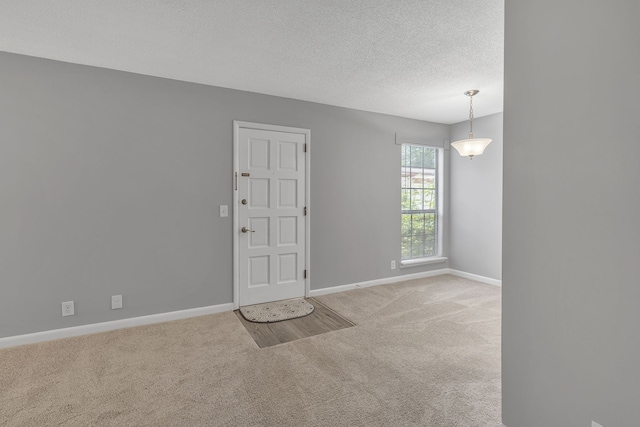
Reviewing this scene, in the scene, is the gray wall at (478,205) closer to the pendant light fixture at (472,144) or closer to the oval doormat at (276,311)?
the pendant light fixture at (472,144)

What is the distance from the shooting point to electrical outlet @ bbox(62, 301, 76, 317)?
2711 millimetres

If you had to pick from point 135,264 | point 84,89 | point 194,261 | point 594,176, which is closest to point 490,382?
point 594,176

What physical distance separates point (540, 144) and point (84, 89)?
3.56 metres

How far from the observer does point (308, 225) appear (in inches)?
152

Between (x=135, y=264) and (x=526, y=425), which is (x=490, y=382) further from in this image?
(x=135, y=264)

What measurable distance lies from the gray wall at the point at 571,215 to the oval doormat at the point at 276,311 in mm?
2160

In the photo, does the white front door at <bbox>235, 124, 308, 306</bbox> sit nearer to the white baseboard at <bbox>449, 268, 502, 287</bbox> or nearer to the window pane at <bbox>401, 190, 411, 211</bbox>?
the window pane at <bbox>401, 190, 411, 211</bbox>

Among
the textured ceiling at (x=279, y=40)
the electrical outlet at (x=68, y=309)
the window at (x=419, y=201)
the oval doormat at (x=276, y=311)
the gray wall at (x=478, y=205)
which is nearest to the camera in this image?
the textured ceiling at (x=279, y=40)

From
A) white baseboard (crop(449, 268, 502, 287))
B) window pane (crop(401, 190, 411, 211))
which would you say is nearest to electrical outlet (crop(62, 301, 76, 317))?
window pane (crop(401, 190, 411, 211))

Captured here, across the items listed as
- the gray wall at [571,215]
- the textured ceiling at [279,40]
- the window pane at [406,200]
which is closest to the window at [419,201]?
the window pane at [406,200]

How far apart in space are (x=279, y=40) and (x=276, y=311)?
2660 millimetres

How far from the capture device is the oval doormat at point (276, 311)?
125 inches

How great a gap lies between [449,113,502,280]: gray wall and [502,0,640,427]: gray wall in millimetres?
3297

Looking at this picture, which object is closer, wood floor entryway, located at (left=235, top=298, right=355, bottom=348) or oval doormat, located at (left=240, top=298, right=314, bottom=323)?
wood floor entryway, located at (left=235, top=298, right=355, bottom=348)
